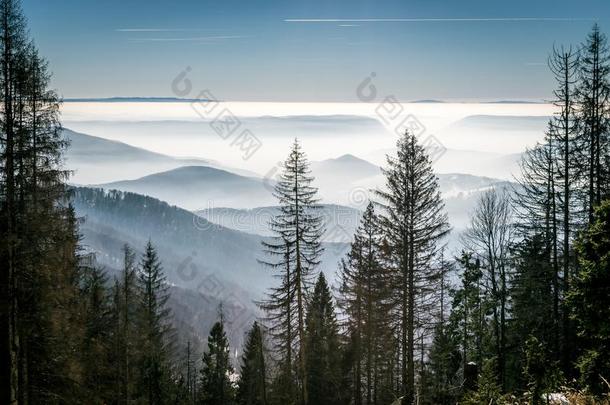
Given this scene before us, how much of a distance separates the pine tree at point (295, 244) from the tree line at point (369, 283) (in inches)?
3.1

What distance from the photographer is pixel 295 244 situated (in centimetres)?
2483

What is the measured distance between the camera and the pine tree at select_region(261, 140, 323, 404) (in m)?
24.5

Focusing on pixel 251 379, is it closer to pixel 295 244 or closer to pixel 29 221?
pixel 295 244

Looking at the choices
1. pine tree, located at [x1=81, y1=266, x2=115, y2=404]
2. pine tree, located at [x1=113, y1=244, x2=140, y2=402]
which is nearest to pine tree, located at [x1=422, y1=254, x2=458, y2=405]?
pine tree, located at [x1=81, y1=266, x2=115, y2=404]

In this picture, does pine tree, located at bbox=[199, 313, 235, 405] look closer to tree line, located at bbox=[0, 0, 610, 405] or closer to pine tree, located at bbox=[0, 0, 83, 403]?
tree line, located at bbox=[0, 0, 610, 405]

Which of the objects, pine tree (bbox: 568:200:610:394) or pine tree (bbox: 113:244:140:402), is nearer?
pine tree (bbox: 568:200:610:394)

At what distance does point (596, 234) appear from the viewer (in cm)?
1327

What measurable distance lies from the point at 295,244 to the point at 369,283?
576 cm

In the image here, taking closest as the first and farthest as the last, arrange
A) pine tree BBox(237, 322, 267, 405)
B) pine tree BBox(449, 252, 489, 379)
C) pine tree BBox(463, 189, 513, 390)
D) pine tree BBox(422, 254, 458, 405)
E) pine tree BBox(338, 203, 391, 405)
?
pine tree BBox(422, 254, 458, 405) → pine tree BBox(463, 189, 513, 390) → pine tree BBox(338, 203, 391, 405) → pine tree BBox(449, 252, 489, 379) → pine tree BBox(237, 322, 267, 405)

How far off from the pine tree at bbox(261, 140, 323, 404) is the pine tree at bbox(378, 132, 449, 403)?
4374mm

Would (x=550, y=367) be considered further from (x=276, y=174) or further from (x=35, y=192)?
(x=276, y=174)

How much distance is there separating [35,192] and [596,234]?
1666 centimetres

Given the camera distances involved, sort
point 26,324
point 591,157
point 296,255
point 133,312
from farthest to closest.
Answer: point 133,312, point 296,255, point 591,157, point 26,324

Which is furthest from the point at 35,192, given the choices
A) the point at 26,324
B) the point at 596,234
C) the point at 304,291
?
the point at 596,234
